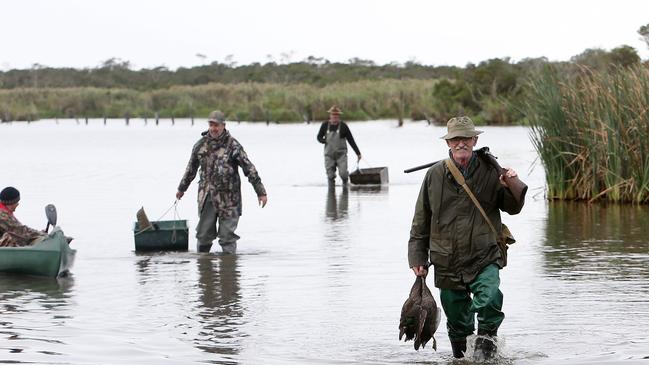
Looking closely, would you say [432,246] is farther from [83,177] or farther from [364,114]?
[364,114]

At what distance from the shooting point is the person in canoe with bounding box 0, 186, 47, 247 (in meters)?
14.1

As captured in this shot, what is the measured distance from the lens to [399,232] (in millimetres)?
18844

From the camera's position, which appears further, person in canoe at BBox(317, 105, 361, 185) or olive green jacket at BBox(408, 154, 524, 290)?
person in canoe at BBox(317, 105, 361, 185)

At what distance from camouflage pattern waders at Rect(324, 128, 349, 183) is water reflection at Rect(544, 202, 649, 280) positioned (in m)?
5.49

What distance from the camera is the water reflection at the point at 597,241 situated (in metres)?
14.6

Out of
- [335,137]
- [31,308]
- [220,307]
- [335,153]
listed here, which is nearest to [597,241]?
[220,307]

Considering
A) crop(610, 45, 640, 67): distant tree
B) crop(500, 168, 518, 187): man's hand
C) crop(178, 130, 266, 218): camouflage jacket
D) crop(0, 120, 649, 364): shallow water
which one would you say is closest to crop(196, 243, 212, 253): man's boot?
crop(0, 120, 649, 364): shallow water

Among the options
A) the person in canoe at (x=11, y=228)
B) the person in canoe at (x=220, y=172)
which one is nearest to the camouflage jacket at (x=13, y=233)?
the person in canoe at (x=11, y=228)

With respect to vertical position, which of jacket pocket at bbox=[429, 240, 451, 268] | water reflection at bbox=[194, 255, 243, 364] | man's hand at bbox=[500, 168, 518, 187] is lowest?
water reflection at bbox=[194, 255, 243, 364]

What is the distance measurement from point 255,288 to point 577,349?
4.19 m

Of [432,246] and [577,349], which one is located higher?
[432,246]

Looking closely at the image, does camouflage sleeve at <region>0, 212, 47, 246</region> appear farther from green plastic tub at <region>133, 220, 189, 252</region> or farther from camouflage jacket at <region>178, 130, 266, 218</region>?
green plastic tub at <region>133, 220, 189, 252</region>

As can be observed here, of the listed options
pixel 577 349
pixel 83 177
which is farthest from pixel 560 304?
pixel 83 177

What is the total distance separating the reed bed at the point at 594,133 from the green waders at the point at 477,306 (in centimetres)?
1147
